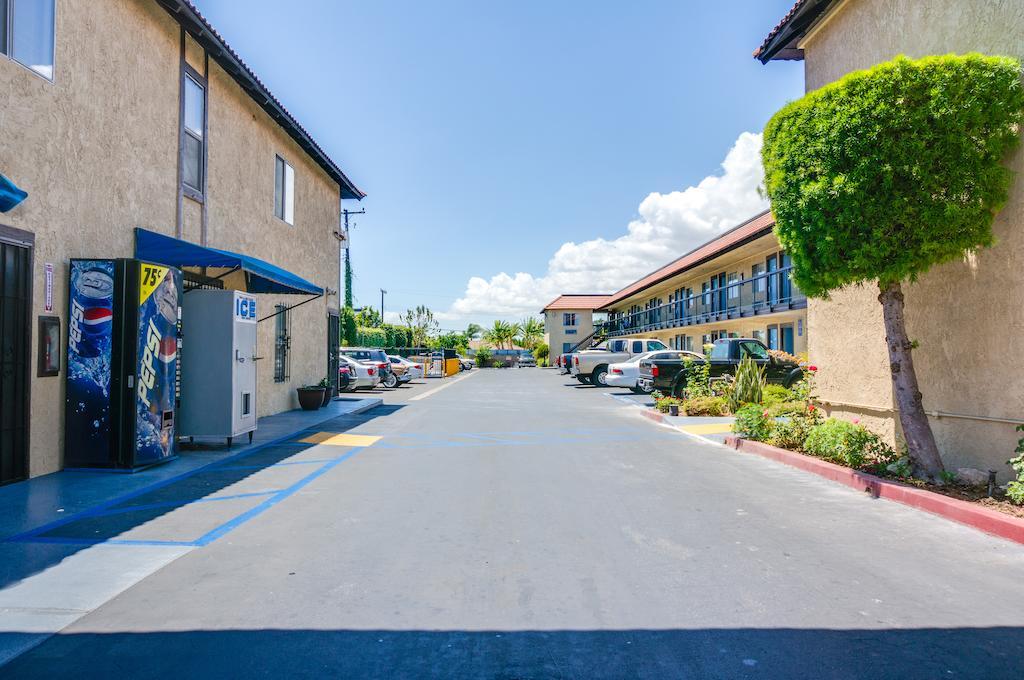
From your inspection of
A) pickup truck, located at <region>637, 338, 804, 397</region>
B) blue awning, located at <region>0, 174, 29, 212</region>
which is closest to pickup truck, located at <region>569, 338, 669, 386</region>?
pickup truck, located at <region>637, 338, 804, 397</region>

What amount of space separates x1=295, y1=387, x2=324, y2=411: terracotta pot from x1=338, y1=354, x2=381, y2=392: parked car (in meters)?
6.05

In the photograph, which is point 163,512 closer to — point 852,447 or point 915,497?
point 915,497

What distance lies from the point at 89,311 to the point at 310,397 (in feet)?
29.1

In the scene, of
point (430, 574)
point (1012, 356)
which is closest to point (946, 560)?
point (1012, 356)

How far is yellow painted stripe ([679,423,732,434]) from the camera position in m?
12.9

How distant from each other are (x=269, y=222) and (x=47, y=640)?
13.3 m

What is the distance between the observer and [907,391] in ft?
24.4

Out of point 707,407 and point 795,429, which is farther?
point 707,407

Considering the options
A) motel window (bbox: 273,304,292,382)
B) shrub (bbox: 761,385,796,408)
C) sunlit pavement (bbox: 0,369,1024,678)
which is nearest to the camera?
sunlit pavement (bbox: 0,369,1024,678)

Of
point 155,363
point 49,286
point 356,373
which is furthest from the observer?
point 356,373

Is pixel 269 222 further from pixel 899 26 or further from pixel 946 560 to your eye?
pixel 946 560

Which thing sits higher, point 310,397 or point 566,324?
point 566,324

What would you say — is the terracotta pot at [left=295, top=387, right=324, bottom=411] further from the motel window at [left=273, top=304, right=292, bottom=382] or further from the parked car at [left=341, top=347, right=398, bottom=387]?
the parked car at [left=341, top=347, right=398, bottom=387]

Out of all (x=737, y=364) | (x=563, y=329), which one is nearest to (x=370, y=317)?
(x=563, y=329)
